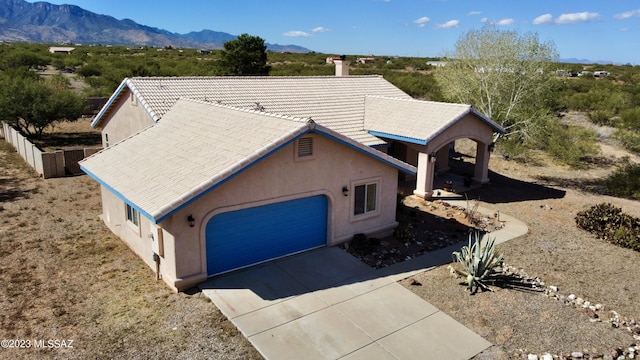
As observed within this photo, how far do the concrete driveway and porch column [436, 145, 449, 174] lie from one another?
496 inches

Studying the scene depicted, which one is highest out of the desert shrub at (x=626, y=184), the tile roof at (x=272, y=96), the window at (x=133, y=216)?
the tile roof at (x=272, y=96)

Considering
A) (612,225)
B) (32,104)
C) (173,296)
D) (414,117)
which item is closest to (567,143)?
(414,117)

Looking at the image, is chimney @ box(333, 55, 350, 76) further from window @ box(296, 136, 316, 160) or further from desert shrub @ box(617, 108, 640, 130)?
desert shrub @ box(617, 108, 640, 130)

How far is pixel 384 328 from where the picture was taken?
10461mm

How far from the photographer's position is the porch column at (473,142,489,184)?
75.2 ft

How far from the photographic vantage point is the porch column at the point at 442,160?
82.8ft

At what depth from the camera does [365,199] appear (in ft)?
50.2

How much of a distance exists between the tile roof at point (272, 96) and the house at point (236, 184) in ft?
0.90

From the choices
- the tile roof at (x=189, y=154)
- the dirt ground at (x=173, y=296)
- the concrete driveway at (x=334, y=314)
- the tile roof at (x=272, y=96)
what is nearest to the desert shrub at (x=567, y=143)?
the dirt ground at (x=173, y=296)

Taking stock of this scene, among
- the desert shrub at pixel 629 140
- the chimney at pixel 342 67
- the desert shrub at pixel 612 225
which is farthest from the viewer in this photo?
the desert shrub at pixel 629 140

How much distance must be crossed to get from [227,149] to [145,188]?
237 centimetres

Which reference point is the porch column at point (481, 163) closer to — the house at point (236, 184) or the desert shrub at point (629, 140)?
the house at point (236, 184)

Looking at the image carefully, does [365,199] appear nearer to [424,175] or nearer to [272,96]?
[424,175]

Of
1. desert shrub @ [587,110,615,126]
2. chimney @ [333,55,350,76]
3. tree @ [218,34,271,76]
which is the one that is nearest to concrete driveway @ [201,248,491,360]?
chimney @ [333,55,350,76]
